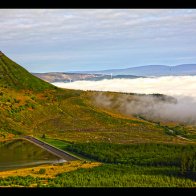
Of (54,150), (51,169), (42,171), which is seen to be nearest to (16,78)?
(54,150)

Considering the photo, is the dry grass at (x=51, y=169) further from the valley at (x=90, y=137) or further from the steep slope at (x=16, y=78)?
the steep slope at (x=16, y=78)

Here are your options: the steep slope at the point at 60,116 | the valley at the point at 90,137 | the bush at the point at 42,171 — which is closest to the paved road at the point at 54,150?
the valley at the point at 90,137

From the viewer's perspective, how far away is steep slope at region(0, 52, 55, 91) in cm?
12356

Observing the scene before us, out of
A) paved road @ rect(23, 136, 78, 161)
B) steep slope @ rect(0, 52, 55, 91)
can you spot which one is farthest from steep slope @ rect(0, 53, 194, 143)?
paved road @ rect(23, 136, 78, 161)

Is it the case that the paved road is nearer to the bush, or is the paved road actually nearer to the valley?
the valley

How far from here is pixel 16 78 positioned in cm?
12788

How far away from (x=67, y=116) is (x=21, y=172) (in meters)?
54.6

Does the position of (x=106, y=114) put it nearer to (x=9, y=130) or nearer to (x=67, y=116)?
(x=67, y=116)

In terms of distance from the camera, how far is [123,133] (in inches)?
3637

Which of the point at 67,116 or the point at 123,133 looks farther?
the point at 67,116

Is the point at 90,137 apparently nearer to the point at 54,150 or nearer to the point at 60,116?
the point at 54,150

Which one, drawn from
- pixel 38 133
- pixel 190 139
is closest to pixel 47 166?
pixel 38 133
